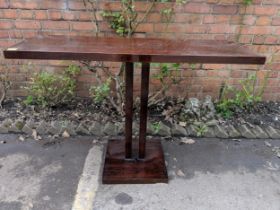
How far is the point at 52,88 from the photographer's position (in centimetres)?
317

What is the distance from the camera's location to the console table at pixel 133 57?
1809 millimetres

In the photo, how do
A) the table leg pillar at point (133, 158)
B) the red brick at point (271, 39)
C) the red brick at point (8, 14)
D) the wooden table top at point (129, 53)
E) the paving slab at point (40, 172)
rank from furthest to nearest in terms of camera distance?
the red brick at point (271, 39), the red brick at point (8, 14), the table leg pillar at point (133, 158), the paving slab at point (40, 172), the wooden table top at point (129, 53)

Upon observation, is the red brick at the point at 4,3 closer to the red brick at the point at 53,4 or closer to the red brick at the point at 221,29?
the red brick at the point at 53,4

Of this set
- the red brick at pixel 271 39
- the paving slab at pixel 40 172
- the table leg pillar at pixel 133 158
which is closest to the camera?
the paving slab at pixel 40 172

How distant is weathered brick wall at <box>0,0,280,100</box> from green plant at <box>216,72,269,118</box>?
19 centimetres

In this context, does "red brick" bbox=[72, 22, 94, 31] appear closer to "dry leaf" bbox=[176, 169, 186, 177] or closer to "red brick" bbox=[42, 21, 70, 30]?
"red brick" bbox=[42, 21, 70, 30]

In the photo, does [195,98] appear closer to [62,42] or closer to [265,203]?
[265,203]

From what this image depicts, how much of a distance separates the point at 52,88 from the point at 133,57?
1674 mm

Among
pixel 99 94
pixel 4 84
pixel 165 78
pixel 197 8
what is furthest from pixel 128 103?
pixel 4 84

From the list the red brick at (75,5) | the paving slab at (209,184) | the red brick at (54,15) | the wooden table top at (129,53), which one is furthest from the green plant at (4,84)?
the paving slab at (209,184)

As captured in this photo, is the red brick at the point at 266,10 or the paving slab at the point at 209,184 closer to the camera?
the paving slab at the point at 209,184

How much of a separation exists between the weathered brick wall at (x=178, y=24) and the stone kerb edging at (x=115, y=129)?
661 mm

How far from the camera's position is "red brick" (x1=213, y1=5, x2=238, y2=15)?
10.1ft

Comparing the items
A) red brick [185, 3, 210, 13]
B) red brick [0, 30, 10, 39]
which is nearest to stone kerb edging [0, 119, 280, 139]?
red brick [0, 30, 10, 39]
